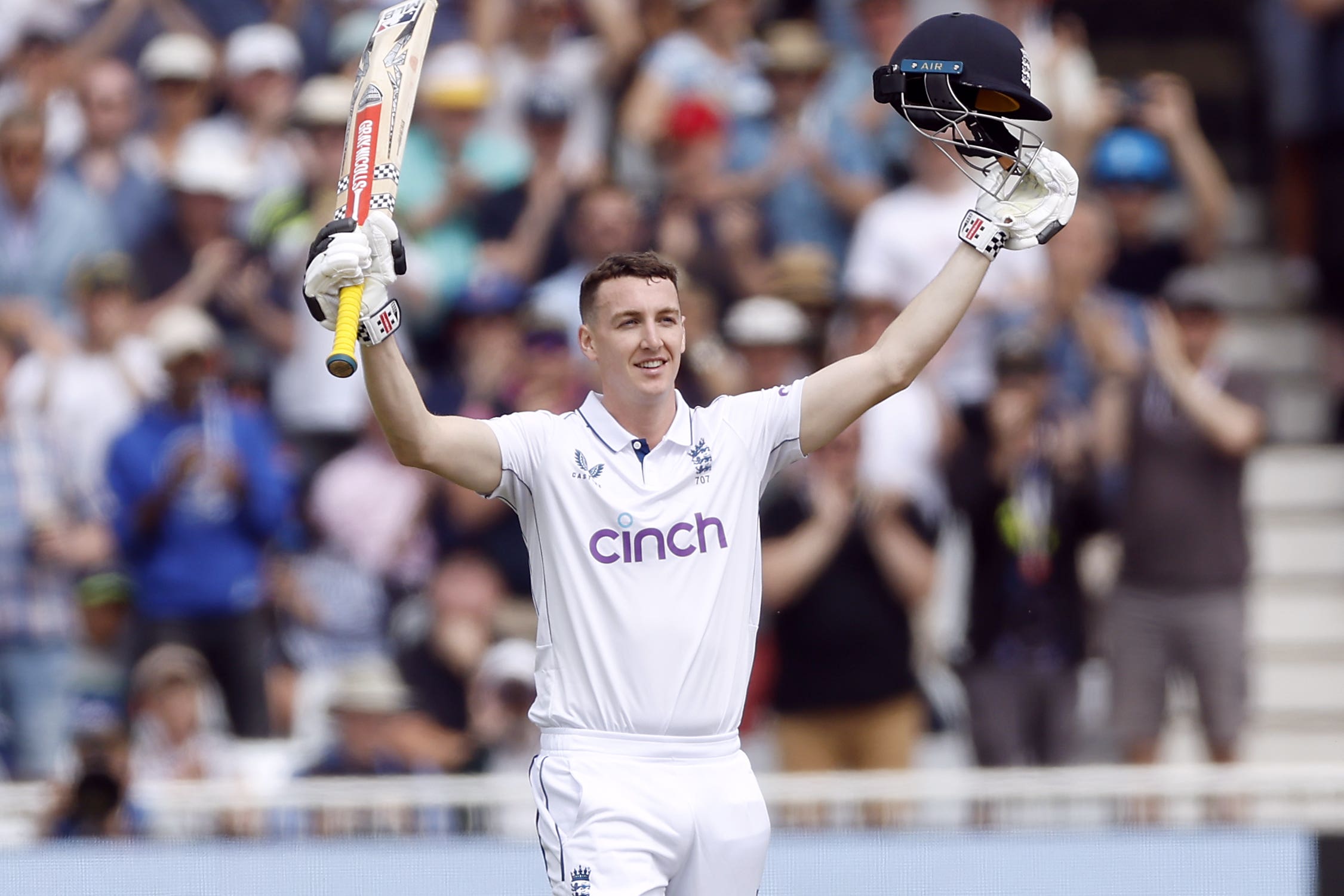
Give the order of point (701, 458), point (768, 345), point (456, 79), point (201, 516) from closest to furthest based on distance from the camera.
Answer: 1. point (701, 458)
2. point (768, 345)
3. point (201, 516)
4. point (456, 79)

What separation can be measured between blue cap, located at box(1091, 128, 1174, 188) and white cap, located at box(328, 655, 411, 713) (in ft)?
13.2

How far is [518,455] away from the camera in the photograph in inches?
187

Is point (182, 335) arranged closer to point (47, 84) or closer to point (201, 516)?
point (201, 516)

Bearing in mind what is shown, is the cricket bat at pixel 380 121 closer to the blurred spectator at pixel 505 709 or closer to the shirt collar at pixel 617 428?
the shirt collar at pixel 617 428

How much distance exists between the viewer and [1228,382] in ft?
27.6

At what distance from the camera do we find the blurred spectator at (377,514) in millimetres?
8602

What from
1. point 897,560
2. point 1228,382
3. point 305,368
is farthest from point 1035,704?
point 305,368

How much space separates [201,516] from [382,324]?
440 centimetres

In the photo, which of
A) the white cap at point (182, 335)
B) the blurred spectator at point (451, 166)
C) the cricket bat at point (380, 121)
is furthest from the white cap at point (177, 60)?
the cricket bat at point (380, 121)

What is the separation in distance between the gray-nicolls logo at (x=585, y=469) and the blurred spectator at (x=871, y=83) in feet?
16.9

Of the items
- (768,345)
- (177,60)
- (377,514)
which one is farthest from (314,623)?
(177,60)

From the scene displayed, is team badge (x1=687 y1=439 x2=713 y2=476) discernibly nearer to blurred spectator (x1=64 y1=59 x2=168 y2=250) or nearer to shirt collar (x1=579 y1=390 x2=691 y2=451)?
shirt collar (x1=579 y1=390 x2=691 y2=451)

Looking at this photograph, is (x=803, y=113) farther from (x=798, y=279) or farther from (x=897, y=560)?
(x=897, y=560)

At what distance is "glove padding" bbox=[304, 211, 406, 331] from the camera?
4348mm
